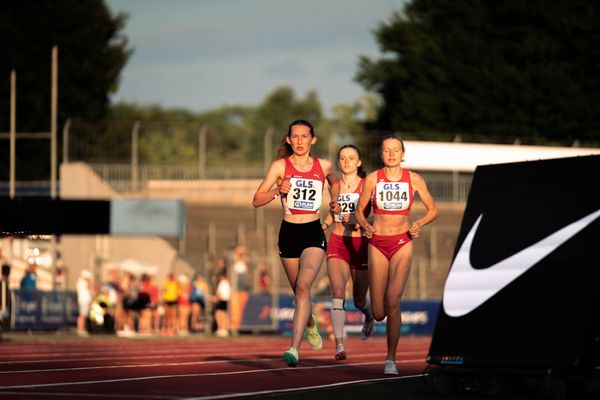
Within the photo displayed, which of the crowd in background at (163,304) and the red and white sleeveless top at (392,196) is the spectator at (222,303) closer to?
the crowd in background at (163,304)

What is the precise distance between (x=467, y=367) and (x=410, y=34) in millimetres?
62168

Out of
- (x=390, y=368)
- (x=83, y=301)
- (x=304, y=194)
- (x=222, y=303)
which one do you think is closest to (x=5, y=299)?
(x=83, y=301)

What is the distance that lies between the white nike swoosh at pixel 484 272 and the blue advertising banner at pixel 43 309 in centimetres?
2076

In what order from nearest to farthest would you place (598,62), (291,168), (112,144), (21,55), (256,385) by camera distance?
(256,385)
(291,168)
(112,144)
(598,62)
(21,55)

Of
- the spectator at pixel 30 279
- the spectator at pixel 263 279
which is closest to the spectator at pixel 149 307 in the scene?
the spectator at pixel 30 279

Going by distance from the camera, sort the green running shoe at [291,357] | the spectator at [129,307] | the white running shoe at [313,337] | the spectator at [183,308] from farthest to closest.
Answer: the spectator at [183,308] < the spectator at [129,307] < the white running shoe at [313,337] < the green running shoe at [291,357]

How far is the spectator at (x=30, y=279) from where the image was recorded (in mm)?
31906

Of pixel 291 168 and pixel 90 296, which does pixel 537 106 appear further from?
pixel 291 168

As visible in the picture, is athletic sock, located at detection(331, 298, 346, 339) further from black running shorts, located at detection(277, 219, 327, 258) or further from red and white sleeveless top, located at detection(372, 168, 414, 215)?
red and white sleeveless top, located at detection(372, 168, 414, 215)

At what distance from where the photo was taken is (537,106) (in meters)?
63.2

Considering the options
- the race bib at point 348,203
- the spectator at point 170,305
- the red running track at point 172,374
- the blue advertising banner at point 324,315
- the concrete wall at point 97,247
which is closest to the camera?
the red running track at point 172,374

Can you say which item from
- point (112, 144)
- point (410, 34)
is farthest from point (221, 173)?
point (410, 34)

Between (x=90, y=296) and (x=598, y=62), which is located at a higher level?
(x=598, y=62)

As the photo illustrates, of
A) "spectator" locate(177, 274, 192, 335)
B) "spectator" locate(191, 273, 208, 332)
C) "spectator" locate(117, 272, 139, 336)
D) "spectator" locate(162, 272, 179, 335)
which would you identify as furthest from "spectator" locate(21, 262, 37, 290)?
"spectator" locate(191, 273, 208, 332)
